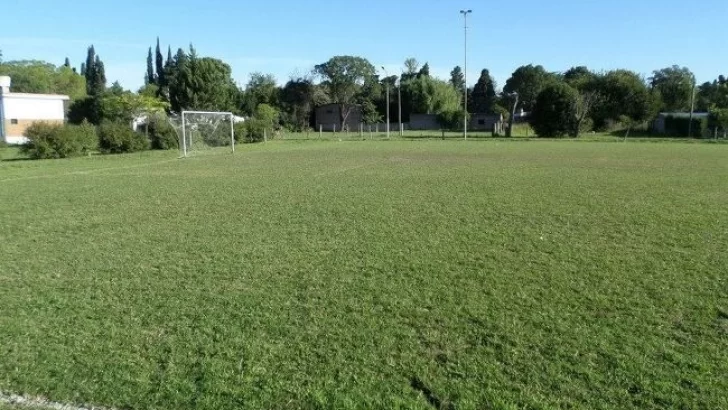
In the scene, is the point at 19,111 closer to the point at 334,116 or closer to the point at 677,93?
the point at 334,116

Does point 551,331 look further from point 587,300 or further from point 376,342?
point 376,342

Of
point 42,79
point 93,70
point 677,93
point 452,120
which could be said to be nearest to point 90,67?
point 93,70

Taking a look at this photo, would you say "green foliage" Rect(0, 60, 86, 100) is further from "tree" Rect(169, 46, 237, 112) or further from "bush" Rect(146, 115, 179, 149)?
"bush" Rect(146, 115, 179, 149)

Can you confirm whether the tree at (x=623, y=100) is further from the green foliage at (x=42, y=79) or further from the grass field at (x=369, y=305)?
the green foliage at (x=42, y=79)

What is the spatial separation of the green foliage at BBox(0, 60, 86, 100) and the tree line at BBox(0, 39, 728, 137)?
136 mm

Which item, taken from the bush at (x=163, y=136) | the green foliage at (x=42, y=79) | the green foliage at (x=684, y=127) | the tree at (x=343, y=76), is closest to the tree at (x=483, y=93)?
the tree at (x=343, y=76)

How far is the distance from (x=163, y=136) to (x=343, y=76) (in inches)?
2092

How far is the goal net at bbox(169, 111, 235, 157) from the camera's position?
2803 cm

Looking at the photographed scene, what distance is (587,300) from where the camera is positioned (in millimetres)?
4605

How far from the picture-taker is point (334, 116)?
7981 centimetres

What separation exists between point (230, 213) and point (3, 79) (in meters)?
48.0

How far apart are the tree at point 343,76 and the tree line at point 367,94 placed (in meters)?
0.15

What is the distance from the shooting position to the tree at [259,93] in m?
70.4

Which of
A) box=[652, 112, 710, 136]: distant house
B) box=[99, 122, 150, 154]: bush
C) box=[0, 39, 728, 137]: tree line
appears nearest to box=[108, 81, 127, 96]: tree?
box=[0, 39, 728, 137]: tree line
